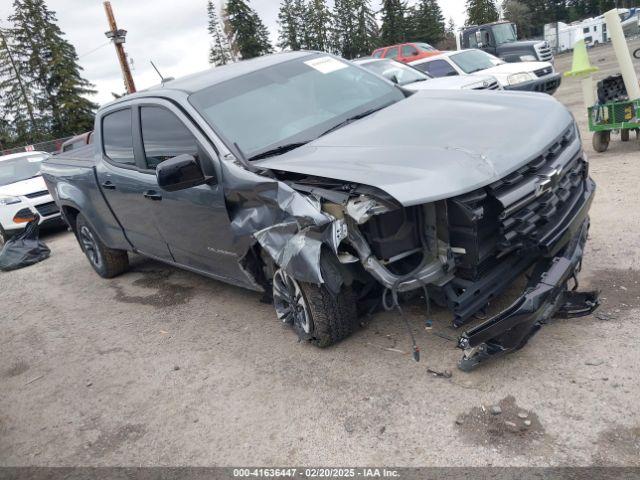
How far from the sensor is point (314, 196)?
3023 millimetres

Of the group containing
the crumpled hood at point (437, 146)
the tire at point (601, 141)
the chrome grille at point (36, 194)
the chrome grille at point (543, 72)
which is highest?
the crumpled hood at point (437, 146)

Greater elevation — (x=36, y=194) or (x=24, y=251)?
(x=36, y=194)

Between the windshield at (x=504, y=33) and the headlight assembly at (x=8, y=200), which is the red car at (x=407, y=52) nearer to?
the windshield at (x=504, y=33)

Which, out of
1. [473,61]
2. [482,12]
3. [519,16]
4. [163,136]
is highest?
[482,12]

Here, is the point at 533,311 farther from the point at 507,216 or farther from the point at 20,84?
the point at 20,84

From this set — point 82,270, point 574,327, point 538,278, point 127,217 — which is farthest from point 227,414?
point 82,270

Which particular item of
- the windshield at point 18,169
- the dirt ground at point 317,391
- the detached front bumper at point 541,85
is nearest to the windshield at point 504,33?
the detached front bumper at point 541,85

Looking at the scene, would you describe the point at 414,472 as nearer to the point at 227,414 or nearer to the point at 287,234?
the point at 227,414

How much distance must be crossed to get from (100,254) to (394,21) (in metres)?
57.2

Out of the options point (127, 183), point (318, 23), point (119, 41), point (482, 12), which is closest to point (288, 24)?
point (318, 23)

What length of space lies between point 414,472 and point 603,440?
32.8 inches

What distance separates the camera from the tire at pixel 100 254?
6109mm

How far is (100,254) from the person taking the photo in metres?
6.16

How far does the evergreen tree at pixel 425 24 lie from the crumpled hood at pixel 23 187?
54.3 metres
